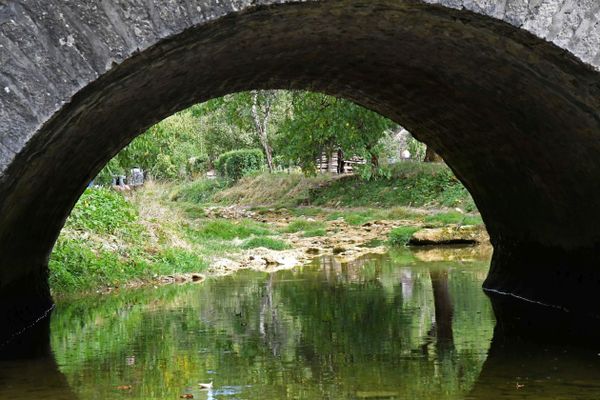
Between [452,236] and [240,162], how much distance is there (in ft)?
67.2

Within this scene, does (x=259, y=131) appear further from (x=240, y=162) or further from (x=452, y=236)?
(x=452, y=236)

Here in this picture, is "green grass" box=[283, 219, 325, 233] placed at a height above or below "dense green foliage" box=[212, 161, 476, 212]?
below

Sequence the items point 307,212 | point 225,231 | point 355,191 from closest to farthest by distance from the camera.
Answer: point 225,231 < point 307,212 < point 355,191

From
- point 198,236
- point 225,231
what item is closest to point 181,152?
point 225,231

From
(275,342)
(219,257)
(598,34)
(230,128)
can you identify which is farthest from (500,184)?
(230,128)

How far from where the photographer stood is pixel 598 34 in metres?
5.01

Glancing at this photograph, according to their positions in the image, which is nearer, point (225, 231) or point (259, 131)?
point (225, 231)

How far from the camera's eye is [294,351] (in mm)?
7293

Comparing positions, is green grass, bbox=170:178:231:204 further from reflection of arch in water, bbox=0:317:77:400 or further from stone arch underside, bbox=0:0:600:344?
reflection of arch in water, bbox=0:317:77:400

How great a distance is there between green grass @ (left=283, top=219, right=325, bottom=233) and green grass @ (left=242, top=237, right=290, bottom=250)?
4.00 meters

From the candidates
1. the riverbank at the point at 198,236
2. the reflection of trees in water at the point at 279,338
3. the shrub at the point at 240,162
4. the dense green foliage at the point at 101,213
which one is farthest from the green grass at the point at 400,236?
the shrub at the point at 240,162

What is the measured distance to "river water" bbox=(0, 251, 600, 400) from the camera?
5.88 m

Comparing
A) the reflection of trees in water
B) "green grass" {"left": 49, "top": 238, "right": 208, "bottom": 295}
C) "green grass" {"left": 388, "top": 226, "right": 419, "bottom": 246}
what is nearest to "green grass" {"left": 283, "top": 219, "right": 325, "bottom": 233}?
"green grass" {"left": 388, "top": 226, "right": 419, "bottom": 246}

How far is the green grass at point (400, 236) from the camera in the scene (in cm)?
2008
